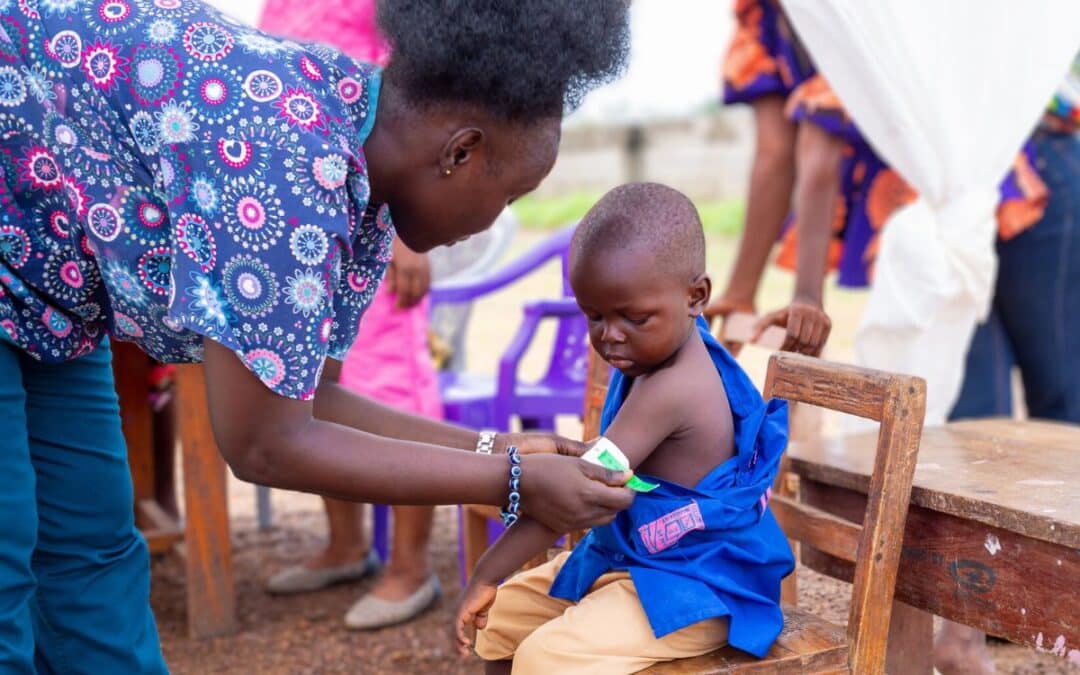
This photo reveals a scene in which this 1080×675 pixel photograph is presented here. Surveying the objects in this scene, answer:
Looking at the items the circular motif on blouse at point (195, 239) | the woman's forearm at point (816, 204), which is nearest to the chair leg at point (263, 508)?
the woman's forearm at point (816, 204)

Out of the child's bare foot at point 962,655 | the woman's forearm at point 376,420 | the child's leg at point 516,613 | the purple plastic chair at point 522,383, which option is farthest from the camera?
the purple plastic chair at point 522,383

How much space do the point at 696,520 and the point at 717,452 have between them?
5.6 inches

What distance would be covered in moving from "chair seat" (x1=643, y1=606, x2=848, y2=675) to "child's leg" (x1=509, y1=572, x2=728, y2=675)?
2 centimetres

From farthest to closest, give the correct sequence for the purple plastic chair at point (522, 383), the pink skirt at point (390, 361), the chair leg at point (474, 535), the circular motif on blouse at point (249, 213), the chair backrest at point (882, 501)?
the purple plastic chair at point (522, 383) < the pink skirt at point (390, 361) < the chair leg at point (474, 535) < the chair backrest at point (882, 501) < the circular motif on blouse at point (249, 213)

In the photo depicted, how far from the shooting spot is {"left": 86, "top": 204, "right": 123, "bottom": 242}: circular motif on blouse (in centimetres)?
167

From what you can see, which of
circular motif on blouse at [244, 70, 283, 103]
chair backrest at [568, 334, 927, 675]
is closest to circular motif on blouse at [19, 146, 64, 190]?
circular motif on blouse at [244, 70, 283, 103]

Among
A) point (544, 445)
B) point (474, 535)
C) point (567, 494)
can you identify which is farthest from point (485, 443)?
point (474, 535)

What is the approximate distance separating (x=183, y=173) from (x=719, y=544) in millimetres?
1106

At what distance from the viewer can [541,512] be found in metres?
1.82

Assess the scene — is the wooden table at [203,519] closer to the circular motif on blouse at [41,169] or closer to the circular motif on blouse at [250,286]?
the circular motif on blouse at [41,169]

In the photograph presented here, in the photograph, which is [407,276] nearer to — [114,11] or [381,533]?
[381,533]

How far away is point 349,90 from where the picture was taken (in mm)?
1734

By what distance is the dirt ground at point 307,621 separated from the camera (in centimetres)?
338

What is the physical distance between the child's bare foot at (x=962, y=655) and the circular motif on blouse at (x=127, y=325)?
210cm
